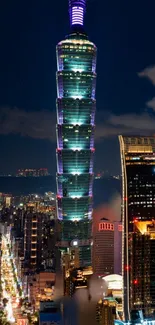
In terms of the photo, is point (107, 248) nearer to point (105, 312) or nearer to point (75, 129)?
point (75, 129)

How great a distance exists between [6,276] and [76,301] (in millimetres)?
3627

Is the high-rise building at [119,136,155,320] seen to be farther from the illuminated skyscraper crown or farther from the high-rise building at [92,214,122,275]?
the illuminated skyscraper crown

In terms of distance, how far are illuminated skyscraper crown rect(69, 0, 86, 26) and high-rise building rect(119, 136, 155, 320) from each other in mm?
7166

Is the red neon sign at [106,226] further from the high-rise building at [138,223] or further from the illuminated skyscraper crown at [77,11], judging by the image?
the illuminated skyscraper crown at [77,11]

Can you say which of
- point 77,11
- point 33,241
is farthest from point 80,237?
point 77,11

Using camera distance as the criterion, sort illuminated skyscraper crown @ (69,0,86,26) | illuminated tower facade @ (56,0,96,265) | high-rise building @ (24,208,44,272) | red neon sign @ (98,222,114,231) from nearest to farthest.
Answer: high-rise building @ (24,208,44,272) → illuminated skyscraper crown @ (69,0,86,26) → illuminated tower facade @ (56,0,96,265) → red neon sign @ (98,222,114,231)

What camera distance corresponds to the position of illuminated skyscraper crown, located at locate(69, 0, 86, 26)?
16078mm

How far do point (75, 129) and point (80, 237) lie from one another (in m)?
4.50

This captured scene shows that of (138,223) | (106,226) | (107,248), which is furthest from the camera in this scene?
(106,226)

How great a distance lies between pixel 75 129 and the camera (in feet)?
54.1

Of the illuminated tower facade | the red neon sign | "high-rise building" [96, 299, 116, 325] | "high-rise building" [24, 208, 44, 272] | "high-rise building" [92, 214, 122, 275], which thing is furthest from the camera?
the red neon sign

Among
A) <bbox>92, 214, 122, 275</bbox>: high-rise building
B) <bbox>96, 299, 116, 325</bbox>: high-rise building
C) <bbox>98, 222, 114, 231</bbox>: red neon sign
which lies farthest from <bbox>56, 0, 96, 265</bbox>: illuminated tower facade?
<bbox>96, 299, 116, 325</bbox>: high-rise building

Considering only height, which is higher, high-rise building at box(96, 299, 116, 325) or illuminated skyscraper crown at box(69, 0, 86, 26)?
illuminated skyscraper crown at box(69, 0, 86, 26)

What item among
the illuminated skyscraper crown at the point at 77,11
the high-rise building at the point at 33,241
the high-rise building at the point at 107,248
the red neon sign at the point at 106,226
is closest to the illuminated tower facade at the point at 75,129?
the illuminated skyscraper crown at the point at 77,11
